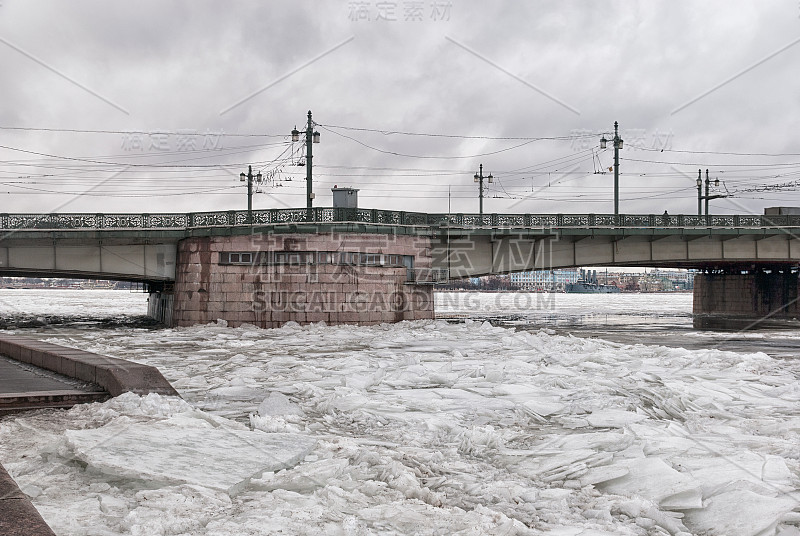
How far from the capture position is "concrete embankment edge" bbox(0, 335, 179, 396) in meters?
11.3

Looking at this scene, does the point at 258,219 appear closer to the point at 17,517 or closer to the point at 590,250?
the point at 590,250

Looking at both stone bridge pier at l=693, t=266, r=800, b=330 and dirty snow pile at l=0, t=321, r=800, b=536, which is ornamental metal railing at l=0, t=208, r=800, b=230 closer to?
dirty snow pile at l=0, t=321, r=800, b=536

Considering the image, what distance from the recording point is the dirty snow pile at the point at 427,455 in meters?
6.48

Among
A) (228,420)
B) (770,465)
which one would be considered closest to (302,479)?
(228,420)

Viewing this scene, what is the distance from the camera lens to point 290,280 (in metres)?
33.2

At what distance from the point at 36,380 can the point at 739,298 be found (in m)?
62.9

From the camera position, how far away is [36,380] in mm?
12898

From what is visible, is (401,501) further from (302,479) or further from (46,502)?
(46,502)

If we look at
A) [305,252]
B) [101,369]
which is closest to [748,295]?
[305,252]

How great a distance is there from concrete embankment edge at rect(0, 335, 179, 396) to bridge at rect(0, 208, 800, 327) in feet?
57.5

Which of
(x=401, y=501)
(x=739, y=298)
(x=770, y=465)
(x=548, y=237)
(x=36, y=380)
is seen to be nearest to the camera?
(x=401, y=501)

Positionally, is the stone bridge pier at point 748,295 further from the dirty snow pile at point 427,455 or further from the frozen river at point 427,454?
the dirty snow pile at point 427,455

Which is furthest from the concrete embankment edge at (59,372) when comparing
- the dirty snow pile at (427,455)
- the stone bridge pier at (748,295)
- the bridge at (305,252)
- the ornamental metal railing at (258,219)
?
the stone bridge pier at (748,295)

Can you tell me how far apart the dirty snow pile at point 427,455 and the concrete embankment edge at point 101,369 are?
0.63m
